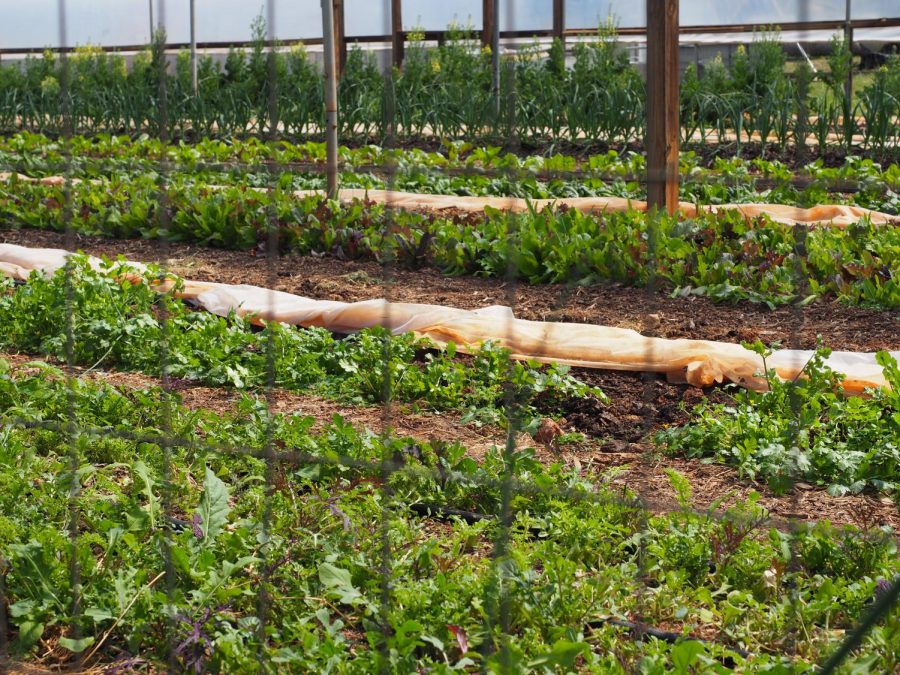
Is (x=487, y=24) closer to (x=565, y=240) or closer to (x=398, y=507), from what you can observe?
(x=565, y=240)

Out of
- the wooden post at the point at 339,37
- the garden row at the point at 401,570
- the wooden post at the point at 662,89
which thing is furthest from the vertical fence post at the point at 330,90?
the wooden post at the point at 339,37

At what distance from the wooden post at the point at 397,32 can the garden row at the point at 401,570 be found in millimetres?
8764

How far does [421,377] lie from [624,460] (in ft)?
2.28

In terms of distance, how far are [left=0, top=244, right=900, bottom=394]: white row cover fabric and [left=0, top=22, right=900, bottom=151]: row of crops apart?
2.86 meters

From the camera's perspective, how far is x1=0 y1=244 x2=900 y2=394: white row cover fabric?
3105 mm

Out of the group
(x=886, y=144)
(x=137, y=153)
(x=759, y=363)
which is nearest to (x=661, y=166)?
(x=759, y=363)

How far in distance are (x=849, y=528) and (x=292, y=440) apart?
1.25 meters

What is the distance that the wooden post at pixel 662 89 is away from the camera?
4.16m

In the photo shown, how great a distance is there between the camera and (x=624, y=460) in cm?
264

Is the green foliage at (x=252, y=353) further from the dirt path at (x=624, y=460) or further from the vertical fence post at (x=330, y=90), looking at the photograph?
the vertical fence post at (x=330, y=90)

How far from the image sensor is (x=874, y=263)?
4070 millimetres

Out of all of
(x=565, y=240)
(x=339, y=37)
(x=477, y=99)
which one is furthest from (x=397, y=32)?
(x=565, y=240)

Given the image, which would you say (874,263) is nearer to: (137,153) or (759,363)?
(759,363)

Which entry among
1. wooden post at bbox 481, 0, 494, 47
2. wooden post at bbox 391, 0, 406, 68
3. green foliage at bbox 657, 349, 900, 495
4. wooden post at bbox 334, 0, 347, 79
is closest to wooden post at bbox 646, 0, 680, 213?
green foliage at bbox 657, 349, 900, 495
